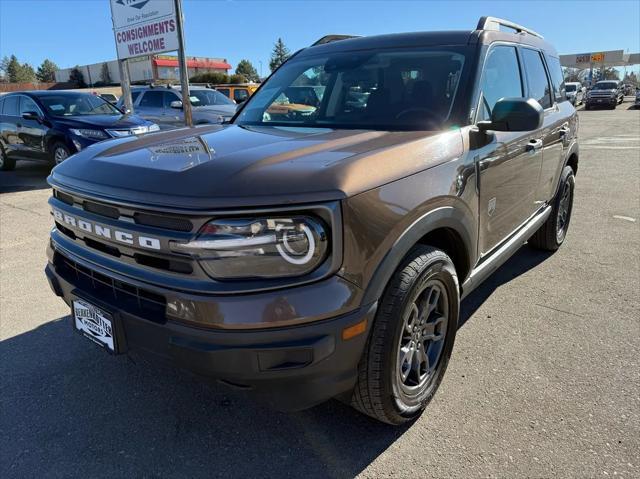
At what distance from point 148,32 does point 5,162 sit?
459cm

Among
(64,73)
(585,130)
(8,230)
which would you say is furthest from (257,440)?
(64,73)

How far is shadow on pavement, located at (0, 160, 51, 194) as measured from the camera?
8.86 m

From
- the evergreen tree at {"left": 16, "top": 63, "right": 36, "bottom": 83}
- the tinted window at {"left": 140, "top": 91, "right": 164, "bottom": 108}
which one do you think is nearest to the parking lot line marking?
the tinted window at {"left": 140, "top": 91, "right": 164, "bottom": 108}

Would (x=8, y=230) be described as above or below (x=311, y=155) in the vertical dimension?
below

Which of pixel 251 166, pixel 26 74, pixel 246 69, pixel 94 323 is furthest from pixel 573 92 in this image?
pixel 26 74

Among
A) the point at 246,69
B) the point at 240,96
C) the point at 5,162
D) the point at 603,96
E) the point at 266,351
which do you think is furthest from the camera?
the point at 246,69

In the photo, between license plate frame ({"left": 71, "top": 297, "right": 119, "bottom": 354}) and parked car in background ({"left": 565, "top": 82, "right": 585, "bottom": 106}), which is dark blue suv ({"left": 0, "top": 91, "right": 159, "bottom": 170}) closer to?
parked car in background ({"left": 565, "top": 82, "right": 585, "bottom": 106})

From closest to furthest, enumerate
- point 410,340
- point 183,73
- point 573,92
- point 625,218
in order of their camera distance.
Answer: point 410,340 < point 625,218 < point 573,92 < point 183,73

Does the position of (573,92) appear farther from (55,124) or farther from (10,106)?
(10,106)

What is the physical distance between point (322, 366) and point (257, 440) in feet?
2.58

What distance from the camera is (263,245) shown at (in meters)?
1.78

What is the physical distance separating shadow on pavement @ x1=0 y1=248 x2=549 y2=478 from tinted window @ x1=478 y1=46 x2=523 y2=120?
6.30 ft

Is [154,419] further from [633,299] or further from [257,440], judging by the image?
[633,299]

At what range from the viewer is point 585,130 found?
19.1 meters
